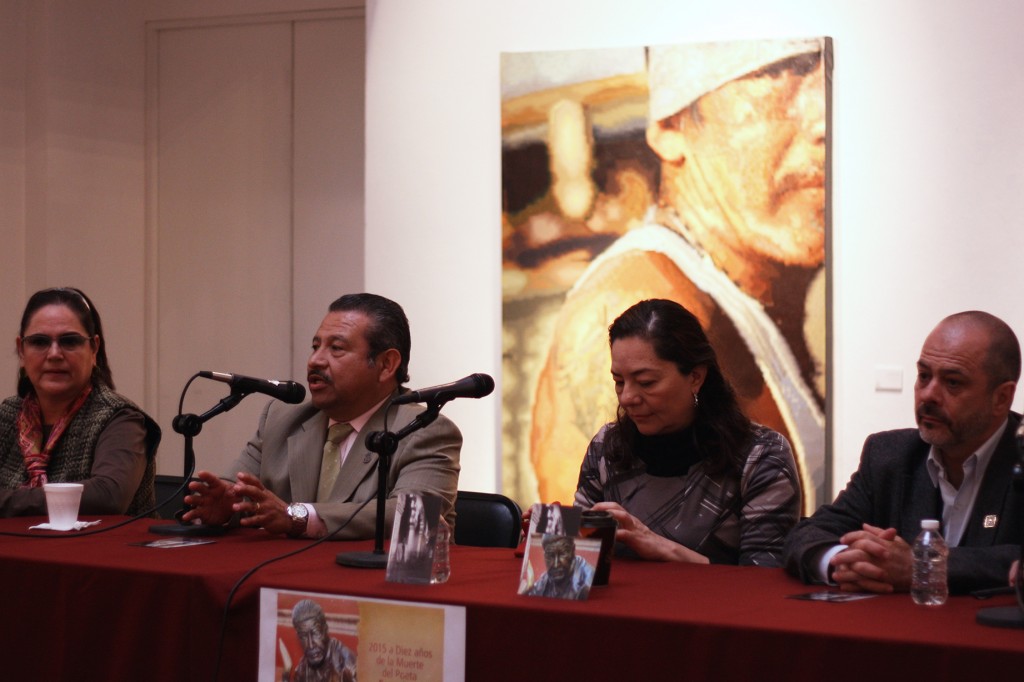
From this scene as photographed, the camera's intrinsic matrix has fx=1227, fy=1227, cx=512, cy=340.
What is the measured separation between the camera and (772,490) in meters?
2.92

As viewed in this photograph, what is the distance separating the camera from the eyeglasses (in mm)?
3713

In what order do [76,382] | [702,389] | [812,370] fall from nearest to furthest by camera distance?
[702,389] → [76,382] → [812,370]

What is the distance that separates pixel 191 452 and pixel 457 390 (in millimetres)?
820

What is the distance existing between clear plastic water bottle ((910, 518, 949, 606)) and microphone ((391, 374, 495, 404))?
91 cm

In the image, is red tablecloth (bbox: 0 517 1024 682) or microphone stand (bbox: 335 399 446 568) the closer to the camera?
red tablecloth (bbox: 0 517 1024 682)

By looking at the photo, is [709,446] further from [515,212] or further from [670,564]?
[515,212]

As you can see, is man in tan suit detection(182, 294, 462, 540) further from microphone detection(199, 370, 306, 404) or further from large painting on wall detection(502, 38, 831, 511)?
large painting on wall detection(502, 38, 831, 511)

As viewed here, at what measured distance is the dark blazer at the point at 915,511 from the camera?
2244 mm

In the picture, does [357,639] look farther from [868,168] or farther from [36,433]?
[868,168]

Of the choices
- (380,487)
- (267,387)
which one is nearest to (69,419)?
(267,387)

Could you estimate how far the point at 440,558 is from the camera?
7.64 ft

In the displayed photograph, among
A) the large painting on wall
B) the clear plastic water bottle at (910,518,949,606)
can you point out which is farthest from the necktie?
the clear plastic water bottle at (910,518,949,606)

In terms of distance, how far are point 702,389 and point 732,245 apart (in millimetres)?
1373

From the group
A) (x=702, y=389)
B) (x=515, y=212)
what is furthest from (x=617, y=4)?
(x=702, y=389)
